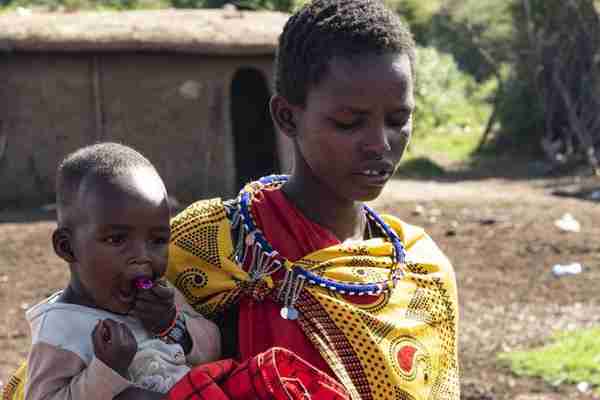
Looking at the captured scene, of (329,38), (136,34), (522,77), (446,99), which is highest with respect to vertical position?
(329,38)

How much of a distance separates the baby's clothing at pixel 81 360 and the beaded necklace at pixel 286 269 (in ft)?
0.83

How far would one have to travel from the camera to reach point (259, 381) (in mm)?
2088

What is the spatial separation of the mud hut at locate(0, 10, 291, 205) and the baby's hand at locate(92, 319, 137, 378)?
9323 millimetres

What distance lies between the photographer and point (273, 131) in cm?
1270

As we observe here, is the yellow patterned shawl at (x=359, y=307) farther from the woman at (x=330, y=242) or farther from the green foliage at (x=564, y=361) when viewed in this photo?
the green foliage at (x=564, y=361)

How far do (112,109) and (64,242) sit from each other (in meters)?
9.51

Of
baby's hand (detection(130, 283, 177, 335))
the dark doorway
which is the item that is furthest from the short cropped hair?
the dark doorway

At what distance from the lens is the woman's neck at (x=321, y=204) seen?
8.22ft

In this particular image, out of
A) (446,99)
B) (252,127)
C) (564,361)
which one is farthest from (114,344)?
(446,99)

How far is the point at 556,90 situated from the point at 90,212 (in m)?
15.2

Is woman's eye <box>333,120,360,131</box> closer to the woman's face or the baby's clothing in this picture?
the woman's face

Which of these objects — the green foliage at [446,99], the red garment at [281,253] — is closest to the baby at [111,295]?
the red garment at [281,253]

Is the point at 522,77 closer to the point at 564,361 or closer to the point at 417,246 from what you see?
the point at 564,361

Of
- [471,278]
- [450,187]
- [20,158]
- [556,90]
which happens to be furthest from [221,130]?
[556,90]
